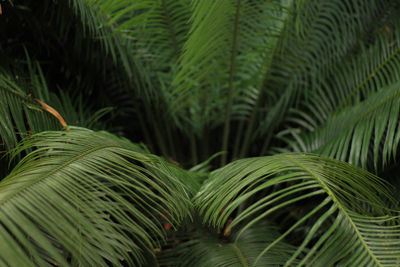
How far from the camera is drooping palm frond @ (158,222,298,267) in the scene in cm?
71

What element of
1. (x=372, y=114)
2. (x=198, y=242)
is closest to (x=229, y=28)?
(x=372, y=114)

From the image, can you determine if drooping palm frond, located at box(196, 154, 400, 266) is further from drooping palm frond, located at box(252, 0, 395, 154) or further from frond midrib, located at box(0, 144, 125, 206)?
drooping palm frond, located at box(252, 0, 395, 154)

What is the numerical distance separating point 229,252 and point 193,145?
0.67 meters

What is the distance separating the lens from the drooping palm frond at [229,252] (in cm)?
71

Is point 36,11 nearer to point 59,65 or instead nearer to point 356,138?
point 59,65

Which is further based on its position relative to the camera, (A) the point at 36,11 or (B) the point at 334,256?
(A) the point at 36,11

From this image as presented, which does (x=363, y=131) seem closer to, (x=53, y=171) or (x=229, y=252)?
(x=229, y=252)

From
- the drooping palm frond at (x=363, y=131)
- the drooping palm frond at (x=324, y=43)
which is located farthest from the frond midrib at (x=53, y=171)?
the drooping palm frond at (x=324, y=43)

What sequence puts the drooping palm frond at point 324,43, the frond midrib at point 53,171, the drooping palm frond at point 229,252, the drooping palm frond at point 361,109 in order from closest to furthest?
the frond midrib at point 53,171 → the drooping palm frond at point 229,252 → the drooping palm frond at point 361,109 → the drooping palm frond at point 324,43

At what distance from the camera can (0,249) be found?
0.40 meters

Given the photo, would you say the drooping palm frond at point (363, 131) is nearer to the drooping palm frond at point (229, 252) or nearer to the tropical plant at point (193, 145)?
the tropical plant at point (193, 145)

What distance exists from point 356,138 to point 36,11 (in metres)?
1.03

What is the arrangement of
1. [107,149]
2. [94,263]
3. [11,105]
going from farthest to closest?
[11,105] → [107,149] → [94,263]

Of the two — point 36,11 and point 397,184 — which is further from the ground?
point 36,11
